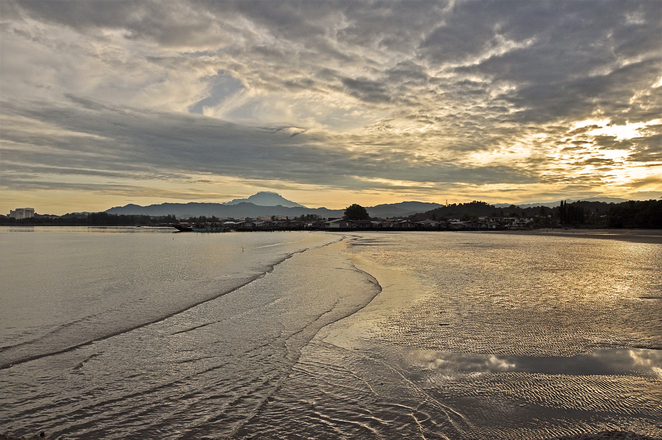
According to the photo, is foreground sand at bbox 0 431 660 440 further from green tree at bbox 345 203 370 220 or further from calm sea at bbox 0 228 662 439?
green tree at bbox 345 203 370 220

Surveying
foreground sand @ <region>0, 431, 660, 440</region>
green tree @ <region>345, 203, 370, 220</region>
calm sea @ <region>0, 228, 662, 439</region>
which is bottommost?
calm sea @ <region>0, 228, 662, 439</region>

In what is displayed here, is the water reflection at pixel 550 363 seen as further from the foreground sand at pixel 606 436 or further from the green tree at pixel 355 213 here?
the green tree at pixel 355 213

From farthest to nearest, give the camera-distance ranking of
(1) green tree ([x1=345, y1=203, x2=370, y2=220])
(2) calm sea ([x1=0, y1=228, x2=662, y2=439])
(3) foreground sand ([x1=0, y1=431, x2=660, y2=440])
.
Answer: (1) green tree ([x1=345, y1=203, x2=370, y2=220]), (2) calm sea ([x1=0, y1=228, x2=662, y2=439]), (3) foreground sand ([x1=0, y1=431, x2=660, y2=440])

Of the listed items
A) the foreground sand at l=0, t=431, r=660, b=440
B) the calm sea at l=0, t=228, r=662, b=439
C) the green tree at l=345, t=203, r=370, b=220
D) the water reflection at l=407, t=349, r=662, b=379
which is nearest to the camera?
the foreground sand at l=0, t=431, r=660, b=440

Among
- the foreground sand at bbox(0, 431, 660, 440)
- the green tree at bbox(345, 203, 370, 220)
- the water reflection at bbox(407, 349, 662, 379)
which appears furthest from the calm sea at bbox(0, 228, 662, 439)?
the green tree at bbox(345, 203, 370, 220)

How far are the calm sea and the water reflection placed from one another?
0.04 metres

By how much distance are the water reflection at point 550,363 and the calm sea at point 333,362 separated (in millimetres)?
36

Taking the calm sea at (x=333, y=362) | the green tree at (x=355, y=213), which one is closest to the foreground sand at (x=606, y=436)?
the calm sea at (x=333, y=362)

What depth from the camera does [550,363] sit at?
21.5ft

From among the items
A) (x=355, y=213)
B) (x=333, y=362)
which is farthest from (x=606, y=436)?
(x=355, y=213)

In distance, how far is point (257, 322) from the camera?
9570mm

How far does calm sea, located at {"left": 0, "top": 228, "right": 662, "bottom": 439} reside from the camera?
15.0 feet

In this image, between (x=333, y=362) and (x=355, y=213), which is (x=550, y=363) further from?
(x=355, y=213)

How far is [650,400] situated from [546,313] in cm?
543
